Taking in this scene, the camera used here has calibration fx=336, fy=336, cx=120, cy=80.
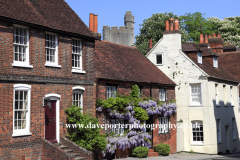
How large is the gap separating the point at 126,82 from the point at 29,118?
8856 mm

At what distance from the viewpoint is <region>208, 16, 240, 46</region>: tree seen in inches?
2061

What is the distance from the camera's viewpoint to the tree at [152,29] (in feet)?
147

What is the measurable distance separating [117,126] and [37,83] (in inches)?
295

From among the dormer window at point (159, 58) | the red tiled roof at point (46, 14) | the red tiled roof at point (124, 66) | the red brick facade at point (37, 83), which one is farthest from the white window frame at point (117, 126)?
the dormer window at point (159, 58)

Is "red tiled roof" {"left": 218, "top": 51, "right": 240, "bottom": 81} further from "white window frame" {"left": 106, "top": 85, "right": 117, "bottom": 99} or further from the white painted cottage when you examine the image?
"white window frame" {"left": 106, "top": 85, "right": 117, "bottom": 99}

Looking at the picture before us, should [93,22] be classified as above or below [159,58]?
above

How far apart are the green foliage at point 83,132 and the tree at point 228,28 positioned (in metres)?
38.0

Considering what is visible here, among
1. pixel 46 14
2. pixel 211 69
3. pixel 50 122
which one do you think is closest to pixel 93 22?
pixel 46 14

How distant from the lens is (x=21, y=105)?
648 inches

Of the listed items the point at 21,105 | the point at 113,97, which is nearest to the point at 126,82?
the point at 113,97

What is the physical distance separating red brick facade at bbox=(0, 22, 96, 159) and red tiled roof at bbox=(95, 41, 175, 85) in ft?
6.02

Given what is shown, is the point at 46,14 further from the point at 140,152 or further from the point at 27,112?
the point at 140,152

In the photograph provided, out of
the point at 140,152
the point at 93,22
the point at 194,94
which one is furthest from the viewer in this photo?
the point at 194,94

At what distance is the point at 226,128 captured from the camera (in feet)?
109
